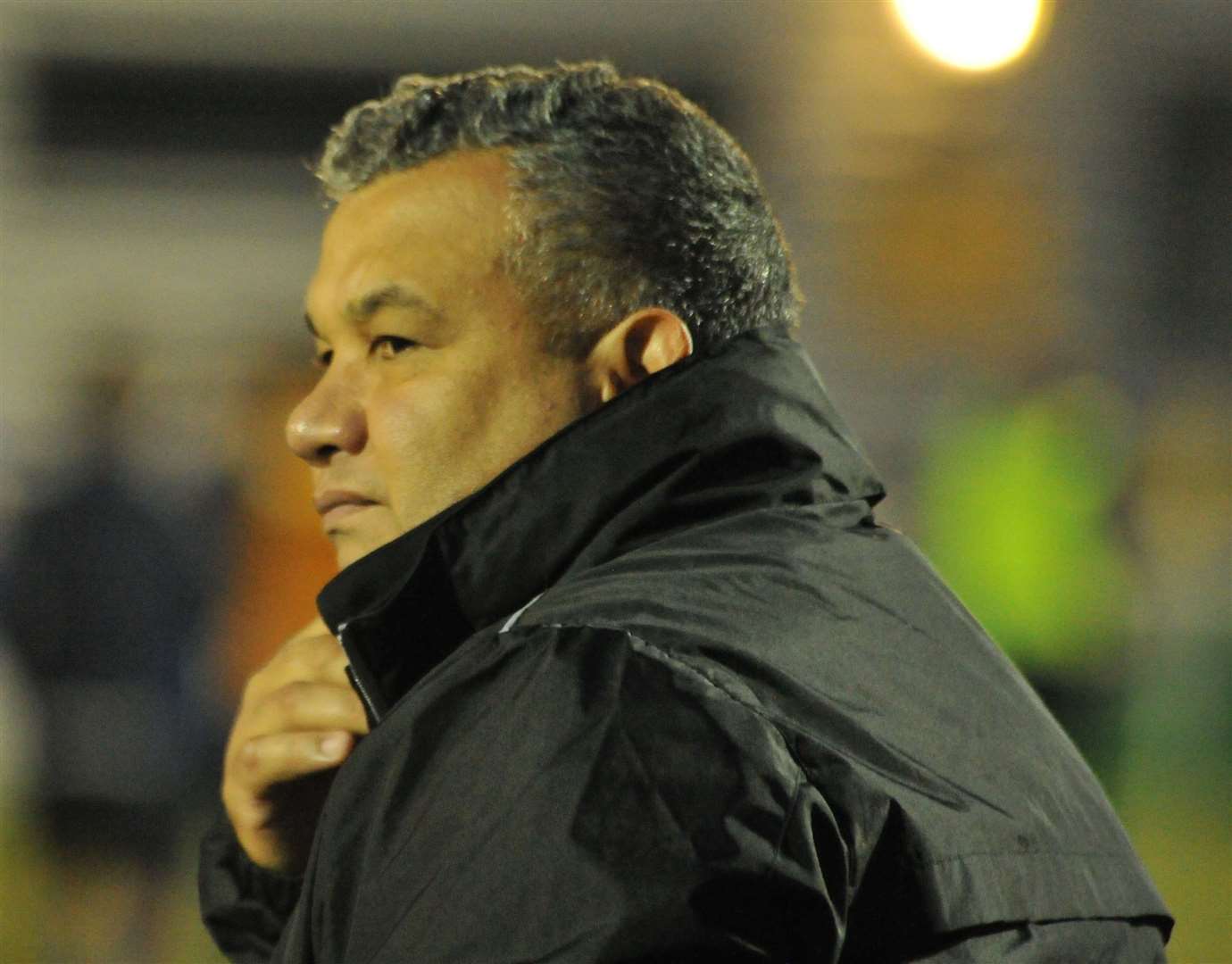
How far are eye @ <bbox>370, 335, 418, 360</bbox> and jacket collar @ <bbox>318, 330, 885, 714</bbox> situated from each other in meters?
0.45

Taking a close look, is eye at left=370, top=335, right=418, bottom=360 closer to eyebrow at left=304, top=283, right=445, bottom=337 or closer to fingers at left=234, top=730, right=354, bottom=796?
eyebrow at left=304, top=283, right=445, bottom=337

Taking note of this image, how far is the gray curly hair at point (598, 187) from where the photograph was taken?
2357mm

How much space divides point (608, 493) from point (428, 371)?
538 millimetres

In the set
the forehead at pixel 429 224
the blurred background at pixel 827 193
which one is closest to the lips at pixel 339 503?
the forehead at pixel 429 224

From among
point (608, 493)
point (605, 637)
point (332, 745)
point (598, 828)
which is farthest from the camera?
point (332, 745)

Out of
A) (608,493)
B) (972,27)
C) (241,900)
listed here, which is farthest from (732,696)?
(972,27)

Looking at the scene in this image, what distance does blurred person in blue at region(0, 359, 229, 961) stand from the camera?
7684 millimetres

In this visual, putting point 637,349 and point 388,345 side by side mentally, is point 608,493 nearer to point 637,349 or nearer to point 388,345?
point 637,349

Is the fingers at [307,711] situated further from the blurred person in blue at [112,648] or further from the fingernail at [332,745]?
the blurred person in blue at [112,648]

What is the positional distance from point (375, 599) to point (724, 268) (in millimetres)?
734

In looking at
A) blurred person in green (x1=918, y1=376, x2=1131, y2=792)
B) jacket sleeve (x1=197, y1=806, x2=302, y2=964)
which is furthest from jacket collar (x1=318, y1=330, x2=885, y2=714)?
blurred person in green (x1=918, y1=376, x2=1131, y2=792)

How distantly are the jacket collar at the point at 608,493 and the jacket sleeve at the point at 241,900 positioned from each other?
840 millimetres

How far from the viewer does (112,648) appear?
25.8 feet

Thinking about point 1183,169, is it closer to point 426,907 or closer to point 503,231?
point 503,231
